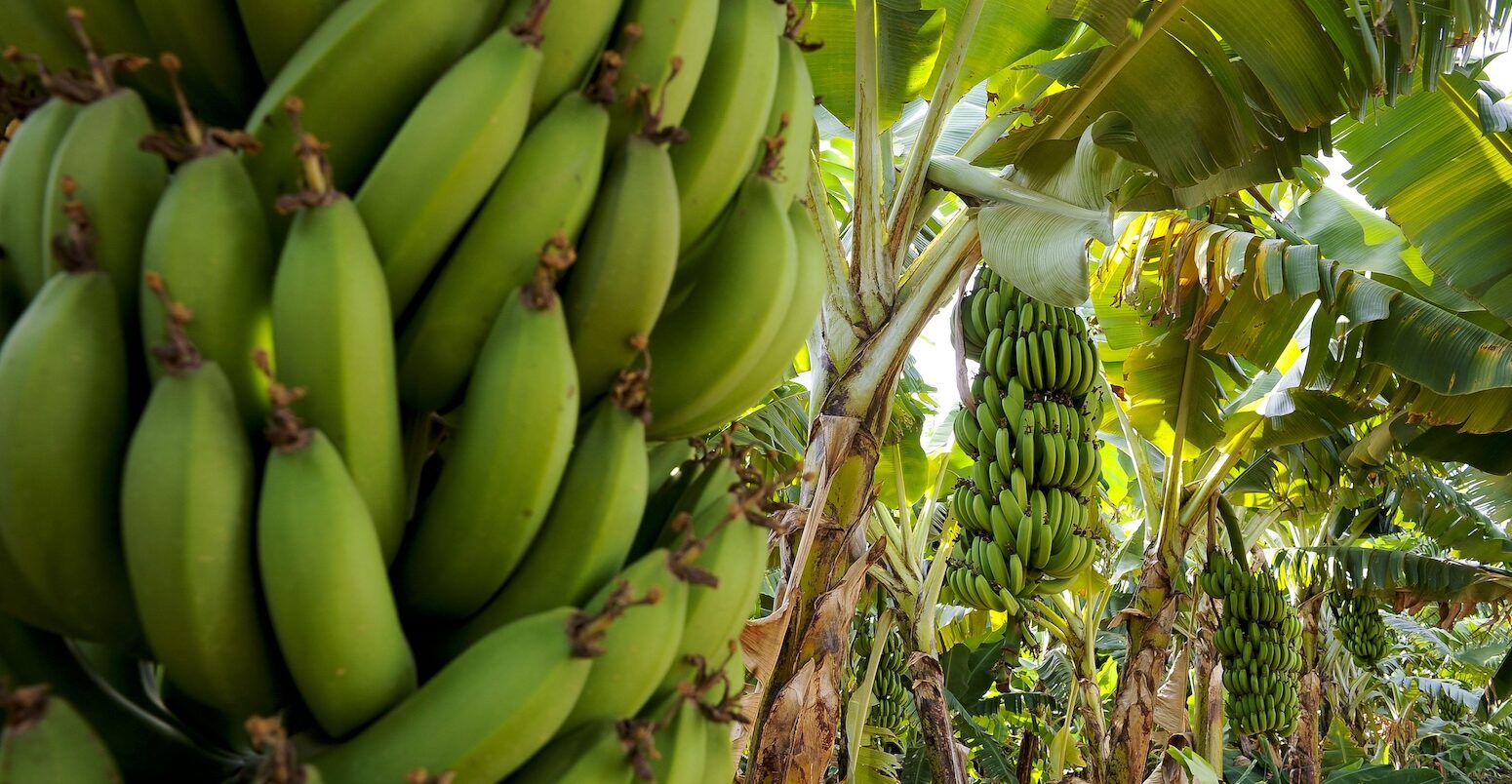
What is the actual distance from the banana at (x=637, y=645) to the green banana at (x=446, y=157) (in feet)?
0.83

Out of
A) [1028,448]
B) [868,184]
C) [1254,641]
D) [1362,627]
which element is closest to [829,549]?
[868,184]

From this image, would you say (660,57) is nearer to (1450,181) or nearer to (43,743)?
(43,743)

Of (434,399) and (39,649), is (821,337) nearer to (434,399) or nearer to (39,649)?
(434,399)

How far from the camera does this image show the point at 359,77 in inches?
26.2

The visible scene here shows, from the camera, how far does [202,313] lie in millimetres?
593

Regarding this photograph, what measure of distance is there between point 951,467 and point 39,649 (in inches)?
186

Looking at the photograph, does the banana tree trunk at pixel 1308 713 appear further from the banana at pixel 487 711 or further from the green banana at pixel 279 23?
the green banana at pixel 279 23

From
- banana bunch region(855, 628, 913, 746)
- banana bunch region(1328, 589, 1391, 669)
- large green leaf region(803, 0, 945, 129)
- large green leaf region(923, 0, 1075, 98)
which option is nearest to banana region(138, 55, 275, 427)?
large green leaf region(803, 0, 945, 129)

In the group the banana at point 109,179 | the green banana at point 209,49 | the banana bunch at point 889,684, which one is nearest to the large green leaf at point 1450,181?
the green banana at point 209,49

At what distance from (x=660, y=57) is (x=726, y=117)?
0.08m

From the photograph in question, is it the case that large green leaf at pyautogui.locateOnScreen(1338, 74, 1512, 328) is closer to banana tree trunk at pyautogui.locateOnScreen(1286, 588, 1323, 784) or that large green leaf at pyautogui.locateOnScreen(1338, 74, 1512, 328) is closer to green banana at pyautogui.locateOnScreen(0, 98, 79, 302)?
green banana at pyautogui.locateOnScreen(0, 98, 79, 302)

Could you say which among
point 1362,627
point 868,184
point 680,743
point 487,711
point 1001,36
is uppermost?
point 1001,36

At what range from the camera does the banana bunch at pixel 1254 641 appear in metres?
5.09

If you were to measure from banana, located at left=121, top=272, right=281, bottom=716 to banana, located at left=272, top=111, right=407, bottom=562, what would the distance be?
5 cm
